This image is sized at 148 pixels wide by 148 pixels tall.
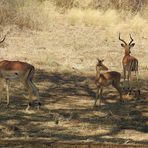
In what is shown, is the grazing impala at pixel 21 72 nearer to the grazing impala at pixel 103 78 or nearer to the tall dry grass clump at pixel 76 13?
the grazing impala at pixel 103 78

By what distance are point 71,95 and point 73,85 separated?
1341 millimetres

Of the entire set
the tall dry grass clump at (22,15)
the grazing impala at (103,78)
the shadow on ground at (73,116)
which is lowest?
the shadow on ground at (73,116)

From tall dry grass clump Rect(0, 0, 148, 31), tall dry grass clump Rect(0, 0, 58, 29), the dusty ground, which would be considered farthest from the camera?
tall dry grass clump Rect(0, 0, 148, 31)

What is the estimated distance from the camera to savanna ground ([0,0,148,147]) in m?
10.4

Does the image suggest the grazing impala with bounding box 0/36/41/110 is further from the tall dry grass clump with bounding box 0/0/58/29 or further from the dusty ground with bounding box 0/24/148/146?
the tall dry grass clump with bounding box 0/0/58/29

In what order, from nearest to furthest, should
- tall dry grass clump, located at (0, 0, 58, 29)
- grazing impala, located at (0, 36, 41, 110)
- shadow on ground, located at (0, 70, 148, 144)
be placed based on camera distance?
shadow on ground, located at (0, 70, 148, 144), grazing impala, located at (0, 36, 41, 110), tall dry grass clump, located at (0, 0, 58, 29)

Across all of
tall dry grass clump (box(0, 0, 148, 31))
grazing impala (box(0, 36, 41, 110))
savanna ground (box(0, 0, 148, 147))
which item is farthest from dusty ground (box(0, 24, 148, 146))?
tall dry grass clump (box(0, 0, 148, 31))

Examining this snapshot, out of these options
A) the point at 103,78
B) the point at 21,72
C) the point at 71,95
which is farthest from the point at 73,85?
the point at 21,72

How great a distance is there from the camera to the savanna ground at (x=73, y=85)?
34.0 feet

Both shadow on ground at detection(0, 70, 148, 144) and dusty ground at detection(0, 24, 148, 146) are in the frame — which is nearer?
shadow on ground at detection(0, 70, 148, 144)

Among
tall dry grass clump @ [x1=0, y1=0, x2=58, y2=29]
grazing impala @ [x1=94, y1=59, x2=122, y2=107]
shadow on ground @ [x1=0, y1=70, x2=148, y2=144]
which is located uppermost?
tall dry grass clump @ [x1=0, y1=0, x2=58, y2=29]

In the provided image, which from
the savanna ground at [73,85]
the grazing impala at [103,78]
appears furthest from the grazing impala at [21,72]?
the grazing impala at [103,78]

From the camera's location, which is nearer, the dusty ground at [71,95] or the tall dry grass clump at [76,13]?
the dusty ground at [71,95]

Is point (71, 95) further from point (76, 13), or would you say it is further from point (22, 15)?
→ point (76, 13)
